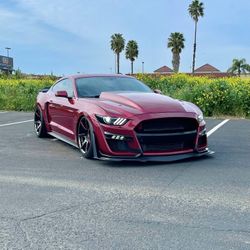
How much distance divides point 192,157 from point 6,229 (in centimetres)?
354

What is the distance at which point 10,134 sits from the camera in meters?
9.66

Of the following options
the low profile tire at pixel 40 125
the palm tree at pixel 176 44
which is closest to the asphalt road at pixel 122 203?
the low profile tire at pixel 40 125

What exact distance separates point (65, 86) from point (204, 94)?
28.3 feet

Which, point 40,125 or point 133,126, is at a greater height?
point 133,126

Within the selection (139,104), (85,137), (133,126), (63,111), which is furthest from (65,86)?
(133,126)

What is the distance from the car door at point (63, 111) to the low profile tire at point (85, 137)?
31 cm

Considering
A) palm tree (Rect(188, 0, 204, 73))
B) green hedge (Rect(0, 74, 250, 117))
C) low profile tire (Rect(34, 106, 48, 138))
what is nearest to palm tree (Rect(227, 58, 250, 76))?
palm tree (Rect(188, 0, 204, 73))

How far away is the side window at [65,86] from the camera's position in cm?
767

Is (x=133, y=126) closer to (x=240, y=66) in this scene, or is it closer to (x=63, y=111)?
(x=63, y=111)

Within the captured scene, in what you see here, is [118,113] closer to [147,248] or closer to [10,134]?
[147,248]

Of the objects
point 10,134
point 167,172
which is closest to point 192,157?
point 167,172

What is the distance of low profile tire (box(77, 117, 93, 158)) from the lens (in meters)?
6.42

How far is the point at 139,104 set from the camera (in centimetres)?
632

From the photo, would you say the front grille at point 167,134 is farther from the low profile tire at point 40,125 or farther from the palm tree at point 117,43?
the palm tree at point 117,43
